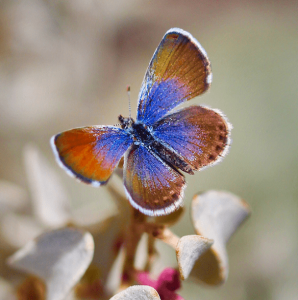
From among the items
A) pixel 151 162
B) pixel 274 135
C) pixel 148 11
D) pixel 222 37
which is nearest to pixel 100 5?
pixel 148 11

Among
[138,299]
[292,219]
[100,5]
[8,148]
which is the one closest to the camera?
[138,299]

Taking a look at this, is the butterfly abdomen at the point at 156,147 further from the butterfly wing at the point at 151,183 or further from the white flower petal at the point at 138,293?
the white flower petal at the point at 138,293

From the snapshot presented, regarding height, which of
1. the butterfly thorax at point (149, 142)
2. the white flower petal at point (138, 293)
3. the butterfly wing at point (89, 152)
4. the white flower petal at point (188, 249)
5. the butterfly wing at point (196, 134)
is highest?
the butterfly wing at point (196, 134)

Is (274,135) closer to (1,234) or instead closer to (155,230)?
(155,230)

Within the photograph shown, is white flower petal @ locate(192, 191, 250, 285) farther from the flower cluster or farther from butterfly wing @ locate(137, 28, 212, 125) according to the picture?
butterfly wing @ locate(137, 28, 212, 125)

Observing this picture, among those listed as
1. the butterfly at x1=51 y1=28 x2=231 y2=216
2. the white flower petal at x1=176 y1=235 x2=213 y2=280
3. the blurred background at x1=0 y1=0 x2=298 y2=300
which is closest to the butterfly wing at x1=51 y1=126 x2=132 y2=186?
the butterfly at x1=51 y1=28 x2=231 y2=216

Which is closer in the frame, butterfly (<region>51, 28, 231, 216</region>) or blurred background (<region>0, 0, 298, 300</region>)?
butterfly (<region>51, 28, 231, 216</region>)

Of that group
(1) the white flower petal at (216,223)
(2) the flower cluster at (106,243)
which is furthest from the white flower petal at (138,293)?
(1) the white flower petal at (216,223)
